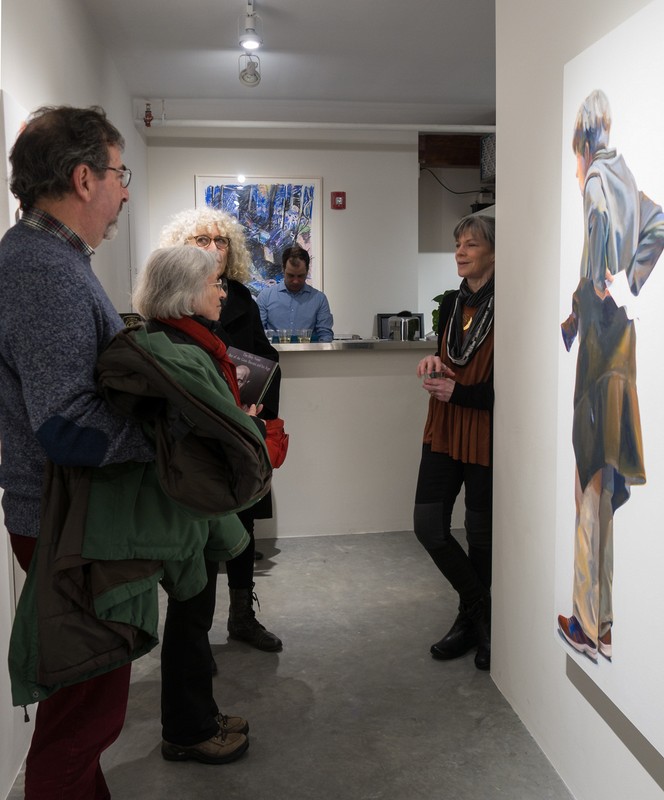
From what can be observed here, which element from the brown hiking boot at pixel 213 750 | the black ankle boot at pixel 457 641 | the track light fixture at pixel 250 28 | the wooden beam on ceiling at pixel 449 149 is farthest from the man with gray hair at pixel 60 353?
the wooden beam on ceiling at pixel 449 149

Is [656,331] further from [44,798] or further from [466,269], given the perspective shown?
[44,798]

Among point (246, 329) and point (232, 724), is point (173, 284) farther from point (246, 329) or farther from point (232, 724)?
point (232, 724)

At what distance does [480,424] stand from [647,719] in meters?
1.29

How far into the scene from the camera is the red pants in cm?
148

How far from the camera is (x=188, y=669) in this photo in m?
2.07

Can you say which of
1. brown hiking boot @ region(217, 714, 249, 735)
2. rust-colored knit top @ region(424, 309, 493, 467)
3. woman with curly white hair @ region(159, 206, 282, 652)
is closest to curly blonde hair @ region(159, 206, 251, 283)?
woman with curly white hair @ region(159, 206, 282, 652)

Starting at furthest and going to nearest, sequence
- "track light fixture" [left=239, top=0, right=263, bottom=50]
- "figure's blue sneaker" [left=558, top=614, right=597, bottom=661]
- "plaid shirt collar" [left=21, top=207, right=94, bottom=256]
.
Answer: "track light fixture" [left=239, top=0, right=263, bottom=50] < "figure's blue sneaker" [left=558, top=614, right=597, bottom=661] < "plaid shirt collar" [left=21, top=207, right=94, bottom=256]

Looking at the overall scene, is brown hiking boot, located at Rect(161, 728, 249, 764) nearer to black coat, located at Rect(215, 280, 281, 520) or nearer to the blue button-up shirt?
black coat, located at Rect(215, 280, 281, 520)

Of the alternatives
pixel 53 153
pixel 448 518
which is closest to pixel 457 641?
pixel 448 518

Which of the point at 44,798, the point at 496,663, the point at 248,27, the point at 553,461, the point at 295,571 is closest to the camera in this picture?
the point at 44,798

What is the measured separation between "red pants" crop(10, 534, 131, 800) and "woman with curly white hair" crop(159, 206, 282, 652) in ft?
4.69

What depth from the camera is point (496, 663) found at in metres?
2.61

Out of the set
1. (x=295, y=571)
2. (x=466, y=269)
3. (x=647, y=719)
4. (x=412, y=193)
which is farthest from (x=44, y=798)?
(x=412, y=193)

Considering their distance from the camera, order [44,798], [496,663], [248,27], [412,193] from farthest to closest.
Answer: [412,193] → [248,27] → [496,663] → [44,798]
